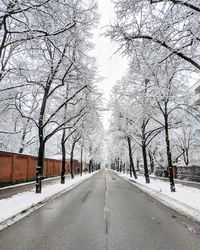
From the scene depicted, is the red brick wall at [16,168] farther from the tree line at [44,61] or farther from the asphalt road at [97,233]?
the asphalt road at [97,233]

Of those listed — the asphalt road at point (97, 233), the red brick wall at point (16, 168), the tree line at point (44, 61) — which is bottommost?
the asphalt road at point (97, 233)

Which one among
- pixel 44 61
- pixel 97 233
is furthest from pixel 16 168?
pixel 97 233

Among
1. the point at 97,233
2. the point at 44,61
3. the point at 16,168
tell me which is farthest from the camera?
the point at 16,168

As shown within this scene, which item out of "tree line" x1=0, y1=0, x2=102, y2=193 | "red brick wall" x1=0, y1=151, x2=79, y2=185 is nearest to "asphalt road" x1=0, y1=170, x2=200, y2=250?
"tree line" x1=0, y1=0, x2=102, y2=193

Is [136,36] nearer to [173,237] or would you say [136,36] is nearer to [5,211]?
[173,237]

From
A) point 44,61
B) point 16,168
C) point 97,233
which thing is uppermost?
point 44,61

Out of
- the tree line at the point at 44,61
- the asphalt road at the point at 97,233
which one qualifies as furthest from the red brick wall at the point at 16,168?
the asphalt road at the point at 97,233

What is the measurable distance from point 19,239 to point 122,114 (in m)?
30.5

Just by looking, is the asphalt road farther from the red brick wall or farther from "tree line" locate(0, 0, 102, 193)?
the red brick wall

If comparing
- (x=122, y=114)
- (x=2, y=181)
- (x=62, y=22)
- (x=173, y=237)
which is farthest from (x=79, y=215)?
(x=122, y=114)

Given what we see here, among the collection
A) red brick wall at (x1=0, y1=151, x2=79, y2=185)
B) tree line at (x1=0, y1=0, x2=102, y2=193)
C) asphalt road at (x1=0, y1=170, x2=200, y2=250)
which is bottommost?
asphalt road at (x1=0, y1=170, x2=200, y2=250)

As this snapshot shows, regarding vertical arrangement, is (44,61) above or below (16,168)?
above

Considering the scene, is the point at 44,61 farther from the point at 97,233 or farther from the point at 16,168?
the point at 97,233

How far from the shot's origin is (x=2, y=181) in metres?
20.6
